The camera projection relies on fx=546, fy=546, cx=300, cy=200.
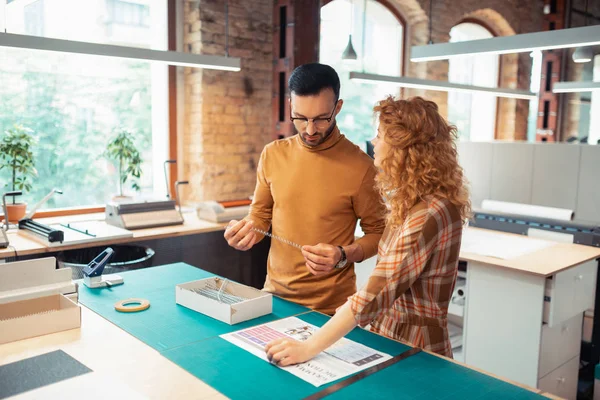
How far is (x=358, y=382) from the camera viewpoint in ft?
4.86

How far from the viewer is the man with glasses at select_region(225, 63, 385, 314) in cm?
218

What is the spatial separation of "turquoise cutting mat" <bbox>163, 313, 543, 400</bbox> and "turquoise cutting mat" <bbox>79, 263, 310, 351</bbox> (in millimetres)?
110

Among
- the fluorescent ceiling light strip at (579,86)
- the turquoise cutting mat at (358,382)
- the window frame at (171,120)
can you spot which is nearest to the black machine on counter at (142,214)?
the window frame at (171,120)

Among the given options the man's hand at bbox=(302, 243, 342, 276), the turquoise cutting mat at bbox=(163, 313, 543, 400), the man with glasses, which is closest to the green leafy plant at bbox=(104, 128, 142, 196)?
the man with glasses

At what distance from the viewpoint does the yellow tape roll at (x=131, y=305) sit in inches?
78.9

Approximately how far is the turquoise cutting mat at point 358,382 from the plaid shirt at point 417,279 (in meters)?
0.12

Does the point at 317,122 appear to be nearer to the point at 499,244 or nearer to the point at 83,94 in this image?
the point at 499,244

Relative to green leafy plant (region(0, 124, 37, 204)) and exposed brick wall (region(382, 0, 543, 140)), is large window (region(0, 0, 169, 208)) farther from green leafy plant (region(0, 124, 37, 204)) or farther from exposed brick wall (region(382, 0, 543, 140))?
exposed brick wall (region(382, 0, 543, 140))

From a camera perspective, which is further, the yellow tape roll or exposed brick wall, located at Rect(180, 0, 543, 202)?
exposed brick wall, located at Rect(180, 0, 543, 202)

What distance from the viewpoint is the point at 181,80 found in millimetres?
5016

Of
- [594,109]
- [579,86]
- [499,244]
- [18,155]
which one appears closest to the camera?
[499,244]

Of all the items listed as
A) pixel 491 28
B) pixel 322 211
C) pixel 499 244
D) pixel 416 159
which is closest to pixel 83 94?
pixel 322 211

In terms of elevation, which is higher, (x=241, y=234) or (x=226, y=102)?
(x=226, y=102)

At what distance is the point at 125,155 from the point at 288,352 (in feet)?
10.8
